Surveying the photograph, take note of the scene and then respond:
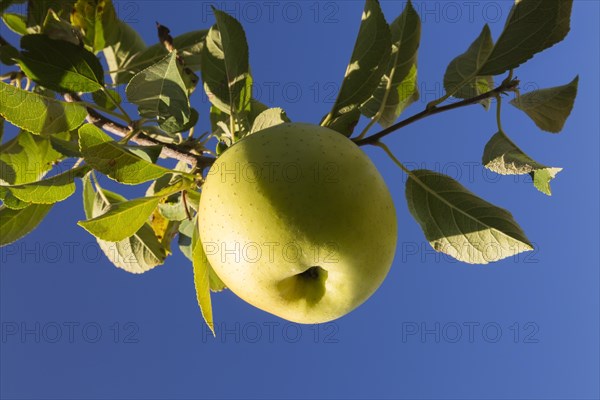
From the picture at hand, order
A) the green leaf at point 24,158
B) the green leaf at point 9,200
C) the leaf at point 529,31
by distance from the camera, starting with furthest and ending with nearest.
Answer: the green leaf at point 24,158 → the green leaf at point 9,200 → the leaf at point 529,31

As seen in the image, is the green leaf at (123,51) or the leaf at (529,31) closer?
the leaf at (529,31)

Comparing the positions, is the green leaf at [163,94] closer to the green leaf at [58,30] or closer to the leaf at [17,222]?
the green leaf at [58,30]

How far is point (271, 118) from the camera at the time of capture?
1.66m

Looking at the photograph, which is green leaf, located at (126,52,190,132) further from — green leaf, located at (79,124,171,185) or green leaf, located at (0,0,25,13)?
green leaf, located at (0,0,25,13)

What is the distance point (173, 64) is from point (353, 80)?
51 cm

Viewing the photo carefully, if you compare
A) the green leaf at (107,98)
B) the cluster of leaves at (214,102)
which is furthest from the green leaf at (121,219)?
the green leaf at (107,98)

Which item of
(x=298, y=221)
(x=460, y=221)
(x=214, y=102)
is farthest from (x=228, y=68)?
(x=460, y=221)

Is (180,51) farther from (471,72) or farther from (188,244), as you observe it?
(471,72)

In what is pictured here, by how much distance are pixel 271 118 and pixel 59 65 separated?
2.15 ft

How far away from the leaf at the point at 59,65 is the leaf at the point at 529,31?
1.19 m

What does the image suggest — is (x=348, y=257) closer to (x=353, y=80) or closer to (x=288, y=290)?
(x=288, y=290)

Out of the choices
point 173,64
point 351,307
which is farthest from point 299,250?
point 173,64

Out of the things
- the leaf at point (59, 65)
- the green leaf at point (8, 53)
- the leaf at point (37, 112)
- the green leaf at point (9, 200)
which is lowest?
the green leaf at point (9, 200)

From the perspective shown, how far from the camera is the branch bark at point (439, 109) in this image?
5.04ft
